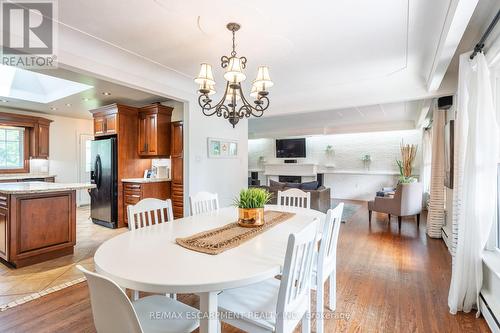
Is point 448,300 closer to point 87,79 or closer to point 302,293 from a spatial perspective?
point 302,293

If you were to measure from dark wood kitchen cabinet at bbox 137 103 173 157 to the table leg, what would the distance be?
4.00 metres

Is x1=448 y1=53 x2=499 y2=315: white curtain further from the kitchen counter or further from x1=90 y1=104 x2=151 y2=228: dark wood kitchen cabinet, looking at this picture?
the kitchen counter

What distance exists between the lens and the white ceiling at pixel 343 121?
587 centimetres

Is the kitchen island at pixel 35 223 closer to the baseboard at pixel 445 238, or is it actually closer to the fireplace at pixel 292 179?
the baseboard at pixel 445 238

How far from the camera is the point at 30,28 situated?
7.41 feet

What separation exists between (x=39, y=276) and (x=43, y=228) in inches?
24.4

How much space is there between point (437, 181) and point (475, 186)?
2407mm

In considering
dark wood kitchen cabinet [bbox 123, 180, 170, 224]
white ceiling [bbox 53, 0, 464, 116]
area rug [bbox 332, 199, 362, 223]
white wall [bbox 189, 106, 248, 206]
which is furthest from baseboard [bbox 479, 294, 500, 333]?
dark wood kitchen cabinet [bbox 123, 180, 170, 224]

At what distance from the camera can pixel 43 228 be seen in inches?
122

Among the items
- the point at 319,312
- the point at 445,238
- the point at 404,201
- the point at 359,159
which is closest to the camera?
the point at 319,312

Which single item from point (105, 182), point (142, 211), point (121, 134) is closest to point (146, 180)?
point (105, 182)

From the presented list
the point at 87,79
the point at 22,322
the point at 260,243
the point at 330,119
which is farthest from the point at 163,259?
the point at 330,119

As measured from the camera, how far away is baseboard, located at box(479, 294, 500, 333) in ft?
5.77

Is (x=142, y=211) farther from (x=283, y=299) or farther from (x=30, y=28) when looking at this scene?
(x=30, y=28)
